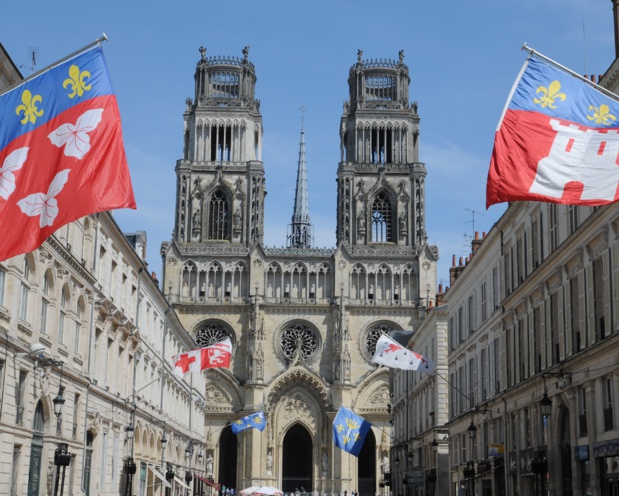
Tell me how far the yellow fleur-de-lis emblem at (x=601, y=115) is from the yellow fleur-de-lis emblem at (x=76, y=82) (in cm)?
851

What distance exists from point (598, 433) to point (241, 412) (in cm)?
6681

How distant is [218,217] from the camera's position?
10012 centimetres

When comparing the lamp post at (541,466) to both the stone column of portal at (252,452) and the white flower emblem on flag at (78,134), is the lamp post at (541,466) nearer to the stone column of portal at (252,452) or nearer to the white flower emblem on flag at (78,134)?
the white flower emblem on flag at (78,134)

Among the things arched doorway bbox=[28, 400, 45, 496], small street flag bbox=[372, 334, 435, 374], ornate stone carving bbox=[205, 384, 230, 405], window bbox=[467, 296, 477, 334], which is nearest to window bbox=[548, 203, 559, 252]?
window bbox=[467, 296, 477, 334]

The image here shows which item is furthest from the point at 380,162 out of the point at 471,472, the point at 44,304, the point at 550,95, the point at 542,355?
the point at 550,95

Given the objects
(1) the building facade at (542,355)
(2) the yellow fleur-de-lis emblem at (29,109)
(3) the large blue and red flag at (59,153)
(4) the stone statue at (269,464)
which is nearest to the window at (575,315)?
(1) the building facade at (542,355)

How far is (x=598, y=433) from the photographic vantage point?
1147 inches

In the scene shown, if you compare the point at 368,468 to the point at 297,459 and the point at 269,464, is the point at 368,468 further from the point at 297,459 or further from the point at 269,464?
the point at 269,464

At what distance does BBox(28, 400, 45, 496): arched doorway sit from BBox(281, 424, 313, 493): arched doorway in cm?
6801

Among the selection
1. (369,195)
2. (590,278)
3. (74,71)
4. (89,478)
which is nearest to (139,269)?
(89,478)

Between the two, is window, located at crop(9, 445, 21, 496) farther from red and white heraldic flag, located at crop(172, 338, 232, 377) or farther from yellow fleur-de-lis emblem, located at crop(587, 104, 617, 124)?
red and white heraldic flag, located at crop(172, 338, 232, 377)

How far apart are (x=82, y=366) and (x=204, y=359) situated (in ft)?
42.2

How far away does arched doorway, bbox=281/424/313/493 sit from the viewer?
326 ft

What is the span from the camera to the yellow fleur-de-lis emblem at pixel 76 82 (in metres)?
16.8
